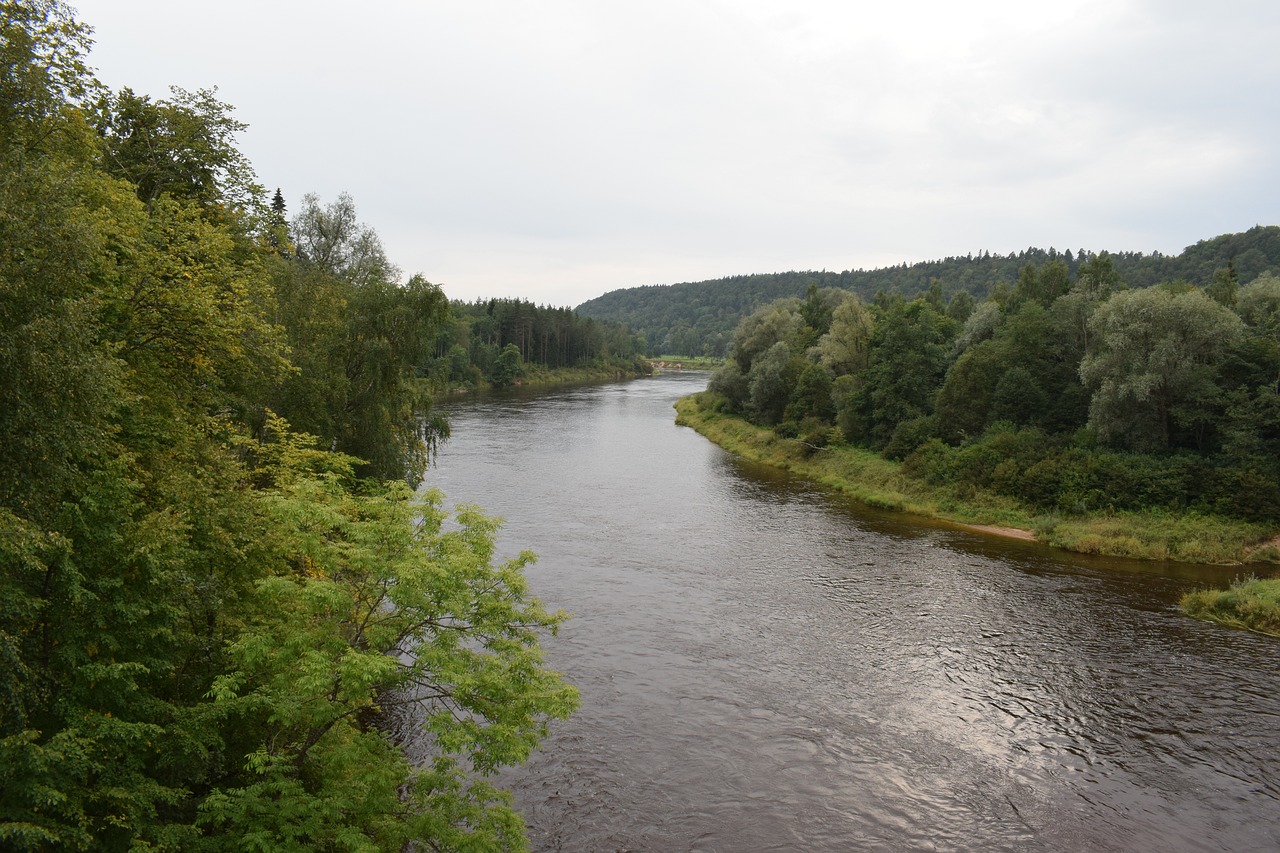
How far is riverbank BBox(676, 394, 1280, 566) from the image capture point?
31688 mm

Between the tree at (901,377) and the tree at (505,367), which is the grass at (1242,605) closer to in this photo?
the tree at (901,377)

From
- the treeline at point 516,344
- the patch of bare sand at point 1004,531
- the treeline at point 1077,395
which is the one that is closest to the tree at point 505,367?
the treeline at point 516,344

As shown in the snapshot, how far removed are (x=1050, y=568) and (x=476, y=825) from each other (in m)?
26.6

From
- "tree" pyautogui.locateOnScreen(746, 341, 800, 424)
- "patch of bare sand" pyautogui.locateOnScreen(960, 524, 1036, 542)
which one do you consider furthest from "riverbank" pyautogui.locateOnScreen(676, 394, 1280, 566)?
"tree" pyautogui.locateOnScreen(746, 341, 800, 424)

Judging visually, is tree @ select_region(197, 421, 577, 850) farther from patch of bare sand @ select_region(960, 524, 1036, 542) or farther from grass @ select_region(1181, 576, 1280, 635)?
patch of bare sand @ select_region(960, 524, 1036, 542)

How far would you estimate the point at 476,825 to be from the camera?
38.7 feet

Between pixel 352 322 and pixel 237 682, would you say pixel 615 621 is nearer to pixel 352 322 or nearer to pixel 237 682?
pixel 352 322

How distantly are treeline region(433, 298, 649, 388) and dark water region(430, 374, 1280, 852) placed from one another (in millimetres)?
73917

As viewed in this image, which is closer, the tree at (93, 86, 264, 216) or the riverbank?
the tree at (93, 86, 264, 216)

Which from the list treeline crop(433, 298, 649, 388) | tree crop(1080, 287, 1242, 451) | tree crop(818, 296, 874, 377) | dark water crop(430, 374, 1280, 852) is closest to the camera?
dark water crop(430, 374, 1280, 852)

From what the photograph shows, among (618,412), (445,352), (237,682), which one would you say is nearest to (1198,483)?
(237,682)

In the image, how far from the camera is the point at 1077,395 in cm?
4206

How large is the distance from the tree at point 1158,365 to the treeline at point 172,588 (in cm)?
3498

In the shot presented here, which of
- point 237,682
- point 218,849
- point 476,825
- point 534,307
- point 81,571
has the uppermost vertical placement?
point 534,307
